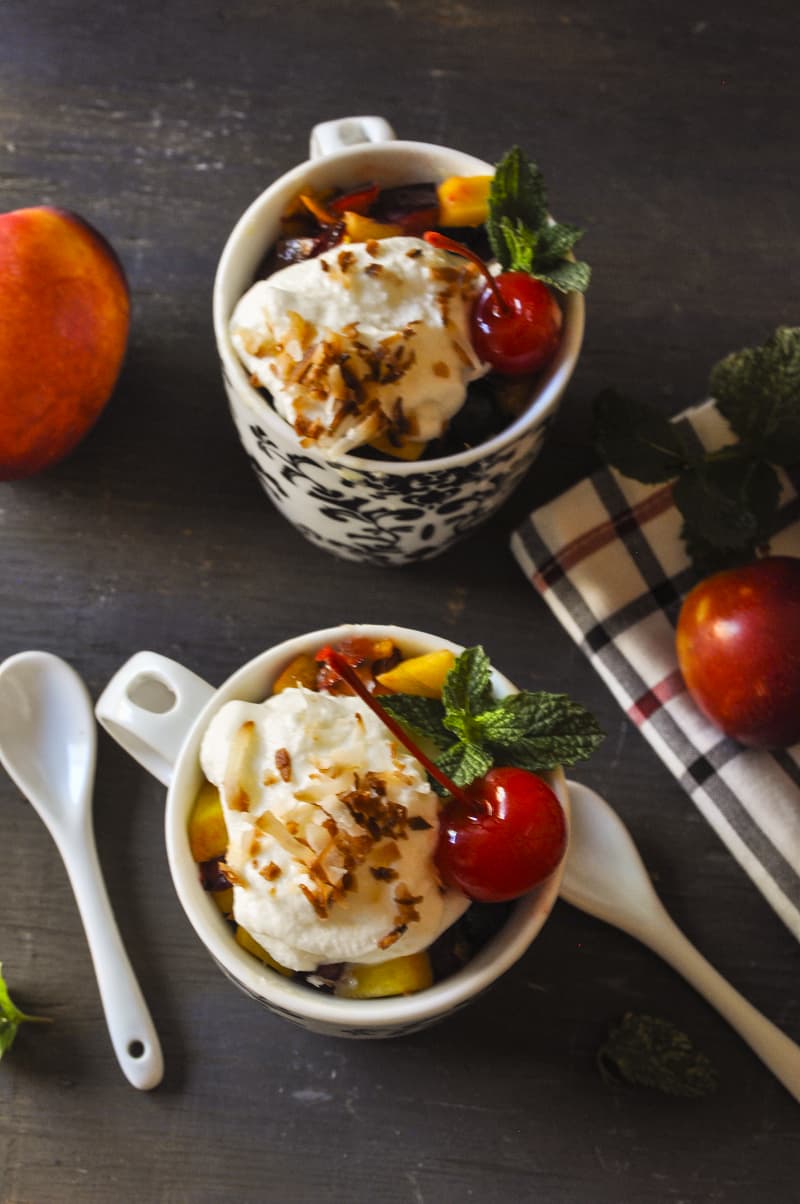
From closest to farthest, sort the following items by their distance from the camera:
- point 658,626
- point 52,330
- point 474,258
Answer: point 474,258
point 52,330
point 658,626

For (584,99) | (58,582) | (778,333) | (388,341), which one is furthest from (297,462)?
(584,99)

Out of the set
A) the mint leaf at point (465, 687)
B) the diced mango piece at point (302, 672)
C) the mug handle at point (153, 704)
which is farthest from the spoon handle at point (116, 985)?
the mint leaf at point (465, 687)

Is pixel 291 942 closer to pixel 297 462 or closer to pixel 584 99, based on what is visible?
pixel 297 462

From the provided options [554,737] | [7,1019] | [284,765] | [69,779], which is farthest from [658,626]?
[7,1019]

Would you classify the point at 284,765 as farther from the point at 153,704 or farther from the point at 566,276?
the point at 566,276

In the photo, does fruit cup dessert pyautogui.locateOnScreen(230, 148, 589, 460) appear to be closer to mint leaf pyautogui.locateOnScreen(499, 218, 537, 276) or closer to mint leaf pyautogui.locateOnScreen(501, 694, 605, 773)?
mint leaf pyautogui.locateOnScreen(499, 218, 537, 276)

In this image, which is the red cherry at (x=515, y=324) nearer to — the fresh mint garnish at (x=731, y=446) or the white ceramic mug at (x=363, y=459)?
the white ceramic mug at (x=363, y=459)
